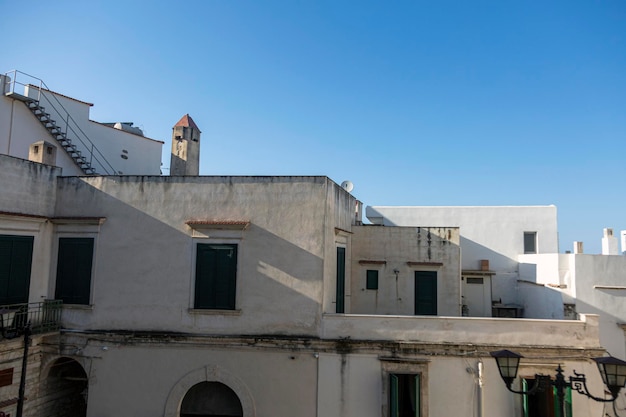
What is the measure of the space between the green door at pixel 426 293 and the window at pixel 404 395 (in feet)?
14.0

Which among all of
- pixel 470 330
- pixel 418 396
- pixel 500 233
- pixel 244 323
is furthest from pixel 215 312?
pixel 500 233

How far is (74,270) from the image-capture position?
1303cm

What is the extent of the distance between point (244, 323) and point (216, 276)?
1552 mm

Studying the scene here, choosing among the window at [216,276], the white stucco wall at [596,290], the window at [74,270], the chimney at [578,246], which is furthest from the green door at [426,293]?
the window at [74,270]

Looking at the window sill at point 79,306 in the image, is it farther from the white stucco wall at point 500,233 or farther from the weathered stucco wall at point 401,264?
the white stucco wall at point 500,233

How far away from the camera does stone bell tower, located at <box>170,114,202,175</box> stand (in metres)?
15.0

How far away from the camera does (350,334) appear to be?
12117 mm

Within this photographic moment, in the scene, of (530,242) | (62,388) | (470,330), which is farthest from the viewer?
(530,242)

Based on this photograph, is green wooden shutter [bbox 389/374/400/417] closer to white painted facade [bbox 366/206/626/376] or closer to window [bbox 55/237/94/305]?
white painted facade [bbox 366/206/626/376]

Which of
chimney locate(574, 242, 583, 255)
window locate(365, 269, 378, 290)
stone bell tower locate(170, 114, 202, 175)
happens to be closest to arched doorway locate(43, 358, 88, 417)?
stone bell tower locate(170, 114, 202, 175)

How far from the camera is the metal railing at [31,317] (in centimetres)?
1146

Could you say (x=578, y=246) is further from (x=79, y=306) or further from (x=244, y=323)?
(x=79, y=306)

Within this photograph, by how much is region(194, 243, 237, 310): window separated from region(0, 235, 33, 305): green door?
4.81 metres

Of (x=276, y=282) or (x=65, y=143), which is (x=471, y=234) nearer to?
(x=276, y=282)
